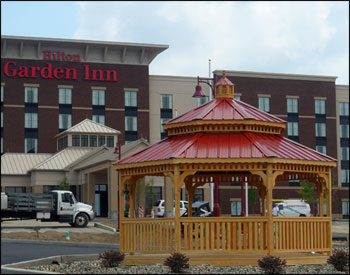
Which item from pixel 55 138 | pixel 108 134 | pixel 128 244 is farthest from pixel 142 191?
pixel 128 244

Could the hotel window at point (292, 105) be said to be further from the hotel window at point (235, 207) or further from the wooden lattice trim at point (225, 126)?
the wooden lattice trim at point (225, 126)

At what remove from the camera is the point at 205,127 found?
2152 centimetres

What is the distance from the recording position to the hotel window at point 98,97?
86.9 meters

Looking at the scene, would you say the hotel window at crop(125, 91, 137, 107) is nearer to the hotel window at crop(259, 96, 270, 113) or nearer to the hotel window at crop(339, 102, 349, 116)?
the hotel window at crop(259, 96, 270, 113)

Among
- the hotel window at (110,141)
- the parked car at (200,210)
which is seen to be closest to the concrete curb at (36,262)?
the parked car at (200,210)

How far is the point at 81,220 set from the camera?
159ft

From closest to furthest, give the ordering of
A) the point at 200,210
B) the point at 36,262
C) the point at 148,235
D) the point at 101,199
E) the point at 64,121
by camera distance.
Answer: the point at 36,262 < the point at 148,235 < the point at 200,210 < the point at 101,199 < the point at 64,121

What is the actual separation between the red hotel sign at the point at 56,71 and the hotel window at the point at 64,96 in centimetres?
160

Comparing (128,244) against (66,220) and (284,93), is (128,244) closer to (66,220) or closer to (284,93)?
(66,220)

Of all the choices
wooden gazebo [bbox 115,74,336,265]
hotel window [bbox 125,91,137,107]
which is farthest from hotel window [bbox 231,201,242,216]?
wooden gazebo [bbox 115,74,336,265]

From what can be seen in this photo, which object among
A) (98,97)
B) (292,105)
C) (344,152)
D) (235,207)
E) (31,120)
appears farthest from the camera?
(344,152)

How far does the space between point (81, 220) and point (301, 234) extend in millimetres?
29896

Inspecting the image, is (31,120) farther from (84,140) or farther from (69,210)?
(69,210)

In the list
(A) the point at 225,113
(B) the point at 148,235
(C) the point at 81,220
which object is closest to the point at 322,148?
(C) the point at 81,220
